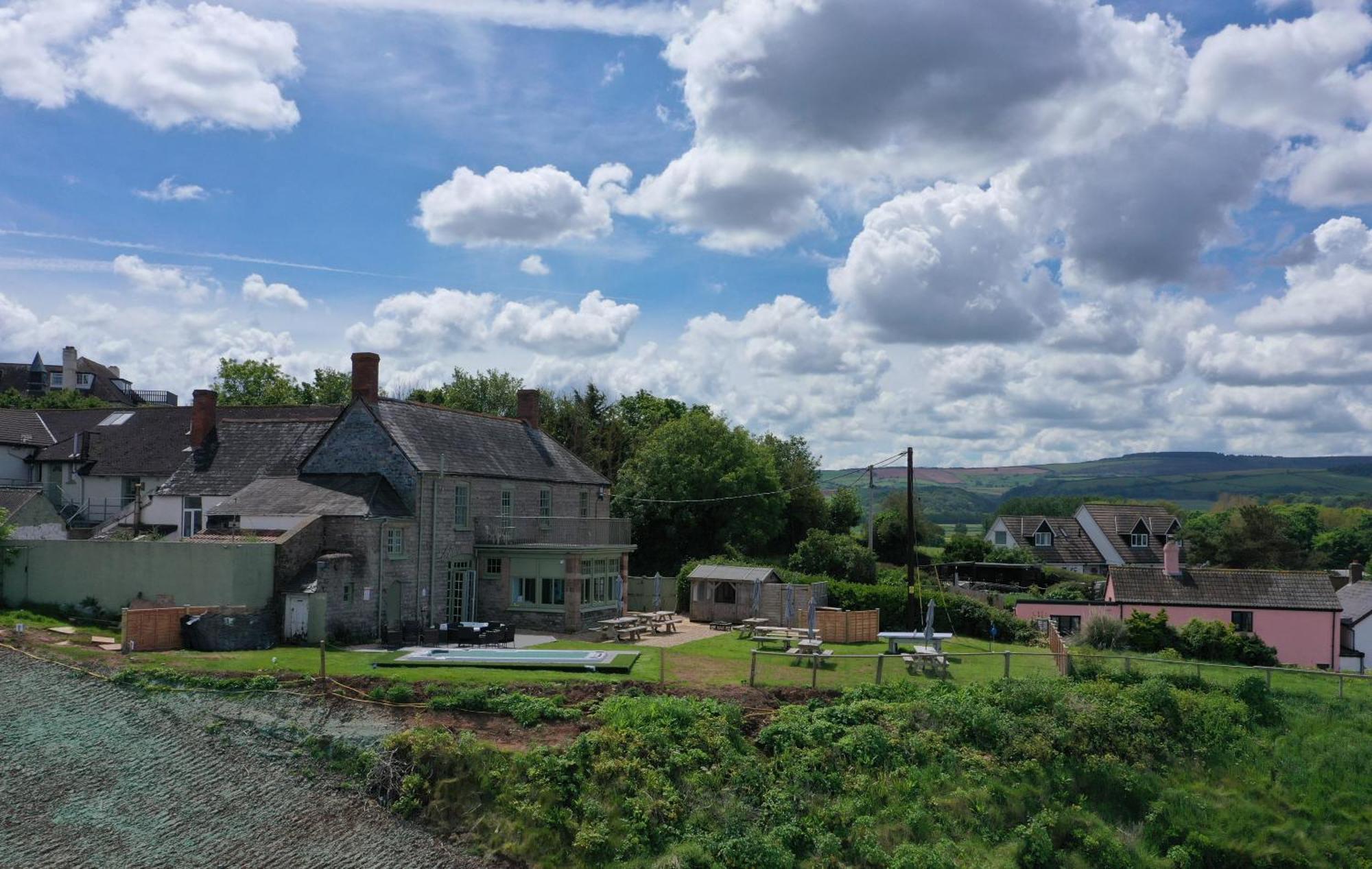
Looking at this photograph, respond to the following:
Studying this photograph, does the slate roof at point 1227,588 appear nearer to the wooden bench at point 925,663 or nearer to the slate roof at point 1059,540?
the wooden bench at point 925,663

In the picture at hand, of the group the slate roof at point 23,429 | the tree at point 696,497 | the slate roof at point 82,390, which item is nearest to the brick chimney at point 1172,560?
the tree at point 696,497

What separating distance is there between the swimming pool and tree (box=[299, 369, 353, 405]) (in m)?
45.0

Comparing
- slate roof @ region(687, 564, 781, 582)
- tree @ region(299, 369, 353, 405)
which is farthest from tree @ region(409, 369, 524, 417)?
slate roof @ region(687, 564, 781, 582)

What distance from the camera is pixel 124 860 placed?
60.5ft

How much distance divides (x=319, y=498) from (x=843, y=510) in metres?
39.5

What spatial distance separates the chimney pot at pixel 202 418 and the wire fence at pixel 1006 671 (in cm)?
2136

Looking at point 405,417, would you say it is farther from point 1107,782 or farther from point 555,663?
point 1107,782

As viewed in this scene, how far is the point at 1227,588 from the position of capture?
129ft

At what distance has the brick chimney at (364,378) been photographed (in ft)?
111

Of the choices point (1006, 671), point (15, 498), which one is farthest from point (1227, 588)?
point (15, 498)

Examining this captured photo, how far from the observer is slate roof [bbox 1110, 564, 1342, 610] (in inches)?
1485

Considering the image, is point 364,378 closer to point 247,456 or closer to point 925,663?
point 247,456

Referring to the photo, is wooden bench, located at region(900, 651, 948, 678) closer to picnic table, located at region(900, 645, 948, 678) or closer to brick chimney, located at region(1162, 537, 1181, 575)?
picnic table, located at region(900, 645, 948, 678)

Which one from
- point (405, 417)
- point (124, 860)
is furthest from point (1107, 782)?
point (405, 417)
